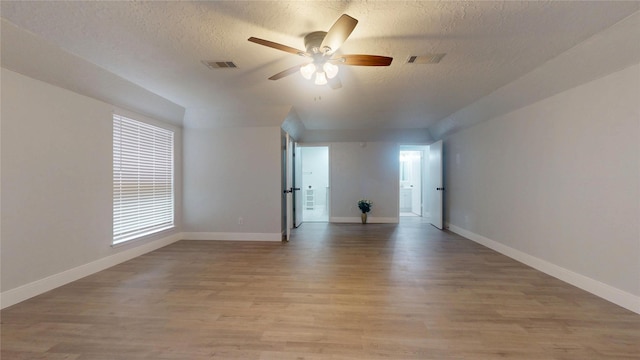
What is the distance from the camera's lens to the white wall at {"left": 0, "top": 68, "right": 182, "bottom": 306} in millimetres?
2250

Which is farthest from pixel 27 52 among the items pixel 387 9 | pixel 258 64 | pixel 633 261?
pixel 633 261

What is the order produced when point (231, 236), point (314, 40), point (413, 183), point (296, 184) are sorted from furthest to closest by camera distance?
point (413, 183) < point (296, 184) < point (231, 236) < point (314, 40)

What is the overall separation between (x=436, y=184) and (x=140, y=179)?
588 cm

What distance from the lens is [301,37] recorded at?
6.87 ft

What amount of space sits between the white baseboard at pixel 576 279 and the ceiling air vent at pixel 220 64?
4271mm

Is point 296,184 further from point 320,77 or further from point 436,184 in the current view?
point 320,77

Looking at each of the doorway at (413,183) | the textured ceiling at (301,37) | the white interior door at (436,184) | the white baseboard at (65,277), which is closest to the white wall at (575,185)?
the textured ceiling at (301,37)

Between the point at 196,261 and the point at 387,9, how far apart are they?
144 inches

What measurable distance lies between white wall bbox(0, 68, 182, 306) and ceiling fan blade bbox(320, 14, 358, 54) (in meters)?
2.89

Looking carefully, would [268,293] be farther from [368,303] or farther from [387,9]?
[387,9]

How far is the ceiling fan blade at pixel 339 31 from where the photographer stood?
5.23 ft

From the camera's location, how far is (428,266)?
322cm

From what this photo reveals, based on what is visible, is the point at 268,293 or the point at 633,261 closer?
the point at 633,261

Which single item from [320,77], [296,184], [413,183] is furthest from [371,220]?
[320,77]
